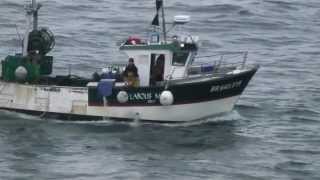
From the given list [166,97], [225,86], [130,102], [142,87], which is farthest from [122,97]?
[225,86]

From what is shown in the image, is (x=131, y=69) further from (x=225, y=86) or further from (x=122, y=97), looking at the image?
(x=225, y=86)

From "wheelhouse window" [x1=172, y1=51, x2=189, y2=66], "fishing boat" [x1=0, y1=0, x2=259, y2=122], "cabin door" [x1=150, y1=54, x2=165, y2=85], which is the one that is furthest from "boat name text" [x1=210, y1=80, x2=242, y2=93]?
"cabin door" [x1=150, y1=54, x2=165, y2=85]

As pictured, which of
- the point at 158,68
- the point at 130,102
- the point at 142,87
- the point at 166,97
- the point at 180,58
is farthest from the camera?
the point at 180,58

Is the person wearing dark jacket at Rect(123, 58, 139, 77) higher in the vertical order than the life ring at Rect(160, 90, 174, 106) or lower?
higher

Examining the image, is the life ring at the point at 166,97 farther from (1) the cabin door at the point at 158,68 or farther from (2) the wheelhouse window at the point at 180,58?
(2) the wheelhouse window at the point at 180,58

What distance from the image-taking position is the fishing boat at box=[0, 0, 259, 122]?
38.7 meters

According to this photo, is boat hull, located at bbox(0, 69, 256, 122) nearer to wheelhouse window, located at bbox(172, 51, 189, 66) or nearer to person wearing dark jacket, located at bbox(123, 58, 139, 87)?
person wearing dark jacket, located at bbox(123, 58, 139, 87)

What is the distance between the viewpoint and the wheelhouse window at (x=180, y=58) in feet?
129

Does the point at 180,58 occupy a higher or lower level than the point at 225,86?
higher

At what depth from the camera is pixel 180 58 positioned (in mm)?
39344

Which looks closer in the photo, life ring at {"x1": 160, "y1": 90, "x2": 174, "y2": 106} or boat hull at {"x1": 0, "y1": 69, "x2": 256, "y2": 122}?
life ring at {"x1": 160, "y1": 90, "x2": 174, "y2": 106}

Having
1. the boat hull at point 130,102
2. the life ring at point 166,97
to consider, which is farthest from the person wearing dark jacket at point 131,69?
the life ring at point 166,97

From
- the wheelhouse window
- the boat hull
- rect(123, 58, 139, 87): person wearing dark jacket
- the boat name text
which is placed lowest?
the boat hull

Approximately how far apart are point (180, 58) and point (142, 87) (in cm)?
178
